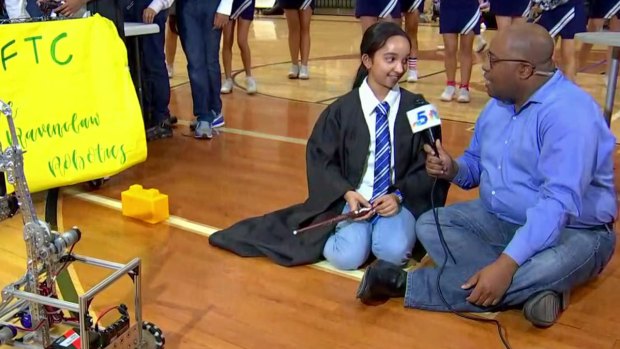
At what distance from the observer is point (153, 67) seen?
3836mm

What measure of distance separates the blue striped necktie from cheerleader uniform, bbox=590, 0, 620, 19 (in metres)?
3.38

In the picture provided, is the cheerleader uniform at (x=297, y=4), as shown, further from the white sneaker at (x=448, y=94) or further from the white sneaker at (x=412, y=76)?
the white sneaker at (x=448, y=94)

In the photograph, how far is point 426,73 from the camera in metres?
6.08

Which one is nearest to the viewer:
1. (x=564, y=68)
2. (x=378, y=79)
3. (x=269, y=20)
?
(x=378, y=79)

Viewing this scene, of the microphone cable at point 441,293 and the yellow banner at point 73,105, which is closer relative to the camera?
the microphone cable at point 441,293

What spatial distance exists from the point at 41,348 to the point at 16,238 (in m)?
0.95

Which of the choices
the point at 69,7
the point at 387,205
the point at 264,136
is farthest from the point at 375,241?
the point at 264,136

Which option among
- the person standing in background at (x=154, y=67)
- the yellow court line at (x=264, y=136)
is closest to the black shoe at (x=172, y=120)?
the person standing in background at (x=154, y=67)

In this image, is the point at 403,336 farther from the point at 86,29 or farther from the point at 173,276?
the point at 86,29

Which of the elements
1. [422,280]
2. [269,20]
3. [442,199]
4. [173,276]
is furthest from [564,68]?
[269,20]

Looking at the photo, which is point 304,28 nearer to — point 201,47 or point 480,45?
point 201,47

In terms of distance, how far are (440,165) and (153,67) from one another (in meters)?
2.16

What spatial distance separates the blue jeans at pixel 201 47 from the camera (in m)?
3.78

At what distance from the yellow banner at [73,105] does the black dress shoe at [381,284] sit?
3.26 ft
